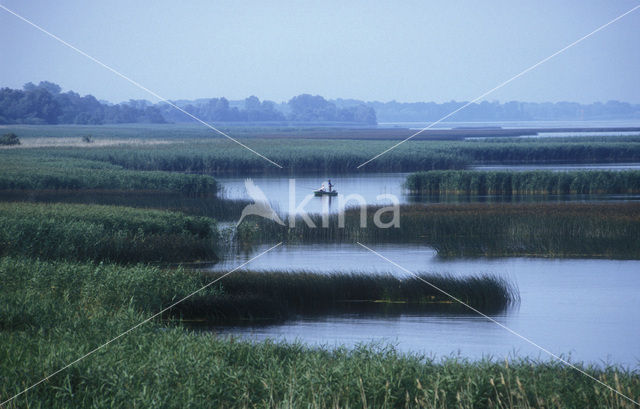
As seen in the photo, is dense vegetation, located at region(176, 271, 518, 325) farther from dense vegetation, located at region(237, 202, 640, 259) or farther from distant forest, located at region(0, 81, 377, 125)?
distant forest, located at region(0, 81, 377, 125)

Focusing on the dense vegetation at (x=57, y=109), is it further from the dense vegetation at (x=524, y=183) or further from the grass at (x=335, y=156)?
the dense vegetation at (x=524, y=183)

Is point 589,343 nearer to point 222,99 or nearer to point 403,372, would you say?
point 403,372

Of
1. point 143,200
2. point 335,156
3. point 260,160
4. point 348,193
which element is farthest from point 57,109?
point 143,200

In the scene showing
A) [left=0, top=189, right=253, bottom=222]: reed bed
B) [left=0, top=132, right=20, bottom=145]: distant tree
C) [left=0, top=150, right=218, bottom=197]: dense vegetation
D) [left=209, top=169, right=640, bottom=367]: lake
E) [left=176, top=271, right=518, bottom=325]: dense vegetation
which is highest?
[left=0, top=132, right=20, bottom=145]: distant tree

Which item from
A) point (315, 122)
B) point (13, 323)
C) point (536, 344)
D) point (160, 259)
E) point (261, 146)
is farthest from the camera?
point (315, 122)

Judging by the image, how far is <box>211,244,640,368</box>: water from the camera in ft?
42.7

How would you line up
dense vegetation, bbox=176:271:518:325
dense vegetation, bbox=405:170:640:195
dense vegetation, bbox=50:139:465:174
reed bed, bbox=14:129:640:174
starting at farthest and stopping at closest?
reed bed, bbox=14:129:640:174 < dense vegetation, bbox=50:139:465:174 < dense vegetation, bbox=405:170:640:195 < dense vegetation, bbox=176:271:518:325

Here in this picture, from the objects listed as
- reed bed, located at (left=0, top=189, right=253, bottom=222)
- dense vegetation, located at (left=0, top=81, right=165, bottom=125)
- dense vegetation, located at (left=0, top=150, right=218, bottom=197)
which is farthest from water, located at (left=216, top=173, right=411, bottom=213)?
dense vegetation, located at (left=0, top=81, right=165, bottom=125)

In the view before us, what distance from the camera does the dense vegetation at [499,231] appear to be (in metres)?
Answer: 21.2

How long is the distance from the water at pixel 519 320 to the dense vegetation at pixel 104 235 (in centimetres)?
136

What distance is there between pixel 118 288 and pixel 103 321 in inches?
104

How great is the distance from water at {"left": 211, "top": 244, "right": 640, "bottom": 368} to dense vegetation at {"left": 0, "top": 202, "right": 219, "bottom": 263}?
136 centimetres

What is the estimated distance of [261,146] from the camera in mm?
Answer: 66312

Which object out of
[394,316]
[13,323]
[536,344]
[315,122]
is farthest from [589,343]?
[315,122]
